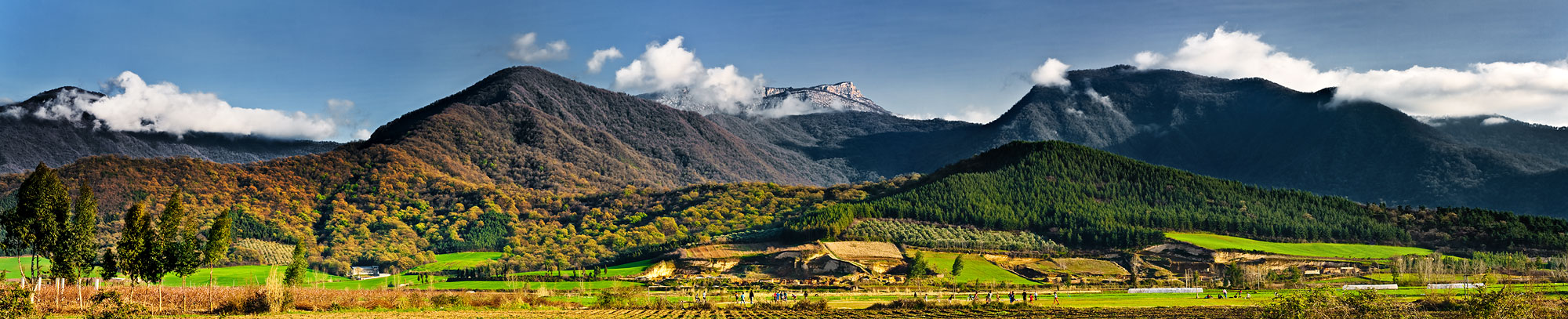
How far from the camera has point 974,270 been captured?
15800 centimetres

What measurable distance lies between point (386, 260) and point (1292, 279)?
519 ft

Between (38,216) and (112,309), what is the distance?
15.5 meters

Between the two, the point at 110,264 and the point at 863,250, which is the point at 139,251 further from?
the point at 863,250

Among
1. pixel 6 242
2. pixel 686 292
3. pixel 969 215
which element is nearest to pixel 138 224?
pixel 6 242

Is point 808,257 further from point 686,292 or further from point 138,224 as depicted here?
point 138,224

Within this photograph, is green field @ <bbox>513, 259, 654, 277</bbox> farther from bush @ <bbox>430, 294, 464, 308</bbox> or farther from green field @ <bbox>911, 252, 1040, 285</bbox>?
bush @ <bbox>430, 294, 464, 308</bbox>

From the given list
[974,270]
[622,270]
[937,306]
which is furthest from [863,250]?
[937,306]

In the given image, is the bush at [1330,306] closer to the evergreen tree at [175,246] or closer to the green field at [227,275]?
the evergreen tree at [175,246]

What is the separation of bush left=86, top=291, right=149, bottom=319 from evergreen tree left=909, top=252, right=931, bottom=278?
98.2m

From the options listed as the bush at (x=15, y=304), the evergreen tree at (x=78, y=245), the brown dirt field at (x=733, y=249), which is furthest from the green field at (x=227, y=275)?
the bush at (x=15, y=304)

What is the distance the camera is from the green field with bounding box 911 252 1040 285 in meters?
150

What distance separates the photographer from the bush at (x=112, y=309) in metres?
55.9

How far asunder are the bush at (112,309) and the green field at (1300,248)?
150420 millimetres

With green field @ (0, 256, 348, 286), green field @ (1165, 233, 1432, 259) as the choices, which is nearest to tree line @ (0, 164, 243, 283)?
green field @ (0, 256, 348, 286)
